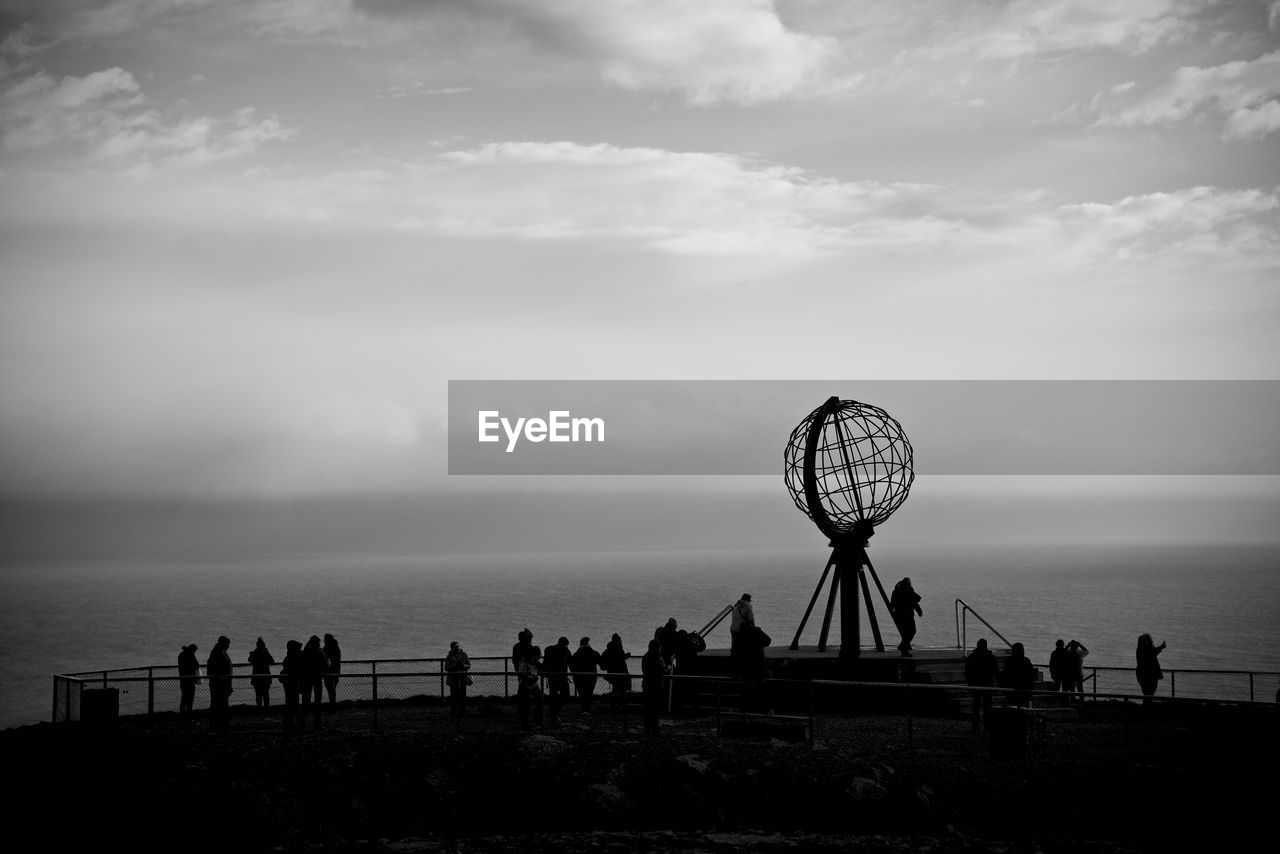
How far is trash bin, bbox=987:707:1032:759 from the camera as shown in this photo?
17.8 metres

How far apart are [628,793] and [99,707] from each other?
902 centimetres

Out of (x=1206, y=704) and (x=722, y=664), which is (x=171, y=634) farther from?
(x=1206, y=704)

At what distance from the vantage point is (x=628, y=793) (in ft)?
55.4

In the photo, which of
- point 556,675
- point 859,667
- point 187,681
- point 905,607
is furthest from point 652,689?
point 187,681

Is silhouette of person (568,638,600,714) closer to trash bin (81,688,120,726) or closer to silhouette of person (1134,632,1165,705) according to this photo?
trash bin (81,688,120,726)

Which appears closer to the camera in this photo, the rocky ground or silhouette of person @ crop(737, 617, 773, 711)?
the rocky ground

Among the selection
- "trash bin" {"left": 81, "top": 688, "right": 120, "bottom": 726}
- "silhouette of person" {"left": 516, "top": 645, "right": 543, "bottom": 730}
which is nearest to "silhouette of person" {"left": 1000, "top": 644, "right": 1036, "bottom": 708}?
"silhouette of person" {"left": 516, "top": 645, "right": 543, "bottom": 730}

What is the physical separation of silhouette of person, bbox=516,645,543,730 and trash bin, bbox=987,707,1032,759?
711 centimetres

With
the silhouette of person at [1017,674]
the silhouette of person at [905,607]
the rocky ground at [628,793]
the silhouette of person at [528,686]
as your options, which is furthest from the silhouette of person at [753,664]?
the silhouette of person at [905,607]

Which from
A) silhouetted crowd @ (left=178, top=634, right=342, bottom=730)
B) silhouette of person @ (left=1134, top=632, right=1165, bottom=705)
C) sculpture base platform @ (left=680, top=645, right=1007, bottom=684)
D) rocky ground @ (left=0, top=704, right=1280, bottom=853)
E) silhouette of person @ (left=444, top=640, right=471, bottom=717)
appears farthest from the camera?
sculpture base platform @ (left=680, top=645, right=1007, bottom=684)

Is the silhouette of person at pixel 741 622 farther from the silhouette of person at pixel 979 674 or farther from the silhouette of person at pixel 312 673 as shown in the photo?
the silhouette of person at pixel 312 673

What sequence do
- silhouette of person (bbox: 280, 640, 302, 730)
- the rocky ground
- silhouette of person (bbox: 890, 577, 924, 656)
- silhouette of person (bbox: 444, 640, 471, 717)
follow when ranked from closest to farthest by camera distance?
the rocky ground → silhouette of person (bbox: 280, 640, 302, 730) → silhouette of person (bbox: 444, 640, 471, 717) → silhouette of person (bbox: 890, 577, 924, 656)

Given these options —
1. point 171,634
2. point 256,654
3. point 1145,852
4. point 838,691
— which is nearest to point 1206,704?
point 1145,852

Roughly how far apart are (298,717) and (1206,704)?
1546 cm
